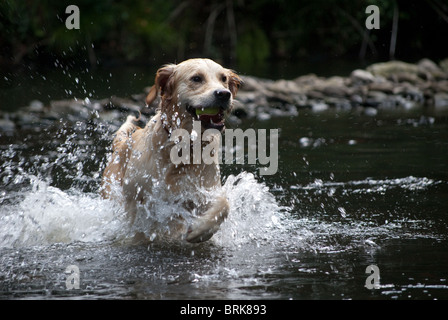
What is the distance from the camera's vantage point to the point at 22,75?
19.2m

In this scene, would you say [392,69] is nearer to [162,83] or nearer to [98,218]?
[162,83]

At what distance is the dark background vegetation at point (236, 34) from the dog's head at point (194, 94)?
52.1 feet

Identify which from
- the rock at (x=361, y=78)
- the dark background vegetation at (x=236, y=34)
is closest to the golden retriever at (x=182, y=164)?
the rock at (x=361, y=78)

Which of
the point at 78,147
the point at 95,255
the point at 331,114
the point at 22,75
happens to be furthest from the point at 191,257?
the point at 22,75

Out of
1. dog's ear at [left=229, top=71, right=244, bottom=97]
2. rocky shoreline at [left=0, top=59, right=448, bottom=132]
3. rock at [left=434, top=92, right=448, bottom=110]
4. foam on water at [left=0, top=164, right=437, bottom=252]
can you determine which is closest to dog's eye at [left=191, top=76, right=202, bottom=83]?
dog's ear at [left=229, top=71, right=244, bottom=97]

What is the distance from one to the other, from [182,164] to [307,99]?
9.05 metres

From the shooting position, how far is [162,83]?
5098 mm

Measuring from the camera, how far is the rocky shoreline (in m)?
11.6

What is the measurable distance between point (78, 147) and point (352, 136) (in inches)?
164

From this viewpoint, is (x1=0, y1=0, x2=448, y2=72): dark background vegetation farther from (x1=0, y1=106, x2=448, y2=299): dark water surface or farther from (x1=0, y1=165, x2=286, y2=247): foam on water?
(x1=0, y1=165, x2=286, y2=247): foam on water

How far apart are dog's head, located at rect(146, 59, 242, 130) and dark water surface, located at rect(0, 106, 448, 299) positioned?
31.4 inches

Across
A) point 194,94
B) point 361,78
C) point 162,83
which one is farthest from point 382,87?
point 194,94

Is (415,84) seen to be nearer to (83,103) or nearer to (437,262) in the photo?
(83,103)

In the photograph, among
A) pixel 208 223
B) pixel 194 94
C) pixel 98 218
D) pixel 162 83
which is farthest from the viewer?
pixel 98 218
